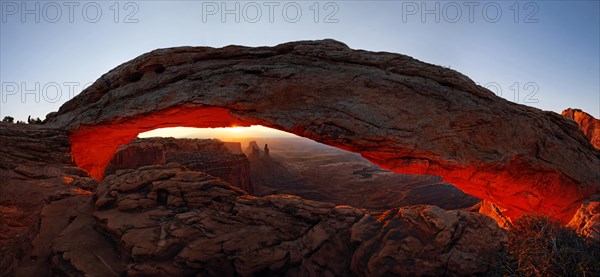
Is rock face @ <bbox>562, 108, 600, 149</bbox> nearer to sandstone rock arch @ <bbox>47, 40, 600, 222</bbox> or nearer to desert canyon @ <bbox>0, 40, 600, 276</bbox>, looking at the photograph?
sandstone rock arch @ <bbox>47, 40, 600, 222</bbox>

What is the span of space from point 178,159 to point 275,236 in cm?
1988

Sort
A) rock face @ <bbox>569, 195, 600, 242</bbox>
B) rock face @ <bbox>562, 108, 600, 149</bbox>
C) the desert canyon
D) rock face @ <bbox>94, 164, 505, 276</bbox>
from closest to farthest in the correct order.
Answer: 1. rock face @ <bbox>569, 195, 600, 242</bbox>
2. rock face @ <bbox>94, 164, 505, 276</bbox>
3. the desert canyon
4. rock face @ <bbox>562, 108, 600, 149</bbox>

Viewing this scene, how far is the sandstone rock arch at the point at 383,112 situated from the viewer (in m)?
8.57

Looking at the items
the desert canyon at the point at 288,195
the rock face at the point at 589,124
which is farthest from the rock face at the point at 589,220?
the rock face at the point at 589,124

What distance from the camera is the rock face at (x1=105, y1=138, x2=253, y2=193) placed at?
20781 millimetres

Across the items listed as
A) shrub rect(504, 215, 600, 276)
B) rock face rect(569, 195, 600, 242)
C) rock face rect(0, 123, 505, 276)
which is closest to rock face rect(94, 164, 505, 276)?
rock face rect(0, 123, 505, 276)

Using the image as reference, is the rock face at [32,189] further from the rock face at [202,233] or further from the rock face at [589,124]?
the rock face at [589,124]

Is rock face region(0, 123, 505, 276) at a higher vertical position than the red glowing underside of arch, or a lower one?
lower

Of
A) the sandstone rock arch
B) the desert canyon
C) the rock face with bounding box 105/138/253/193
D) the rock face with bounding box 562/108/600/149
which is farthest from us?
the rock face with bounding box 105/138/253/193

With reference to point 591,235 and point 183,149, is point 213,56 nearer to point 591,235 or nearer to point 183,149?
point 591,235

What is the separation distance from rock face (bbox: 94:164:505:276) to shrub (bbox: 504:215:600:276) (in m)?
0.49

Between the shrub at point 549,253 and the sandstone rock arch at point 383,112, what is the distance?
248cm

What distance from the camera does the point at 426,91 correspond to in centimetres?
897

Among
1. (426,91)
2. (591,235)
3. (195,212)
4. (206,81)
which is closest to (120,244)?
(195,212)
